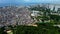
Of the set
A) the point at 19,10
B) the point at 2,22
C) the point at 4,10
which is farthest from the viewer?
the point at 19,10

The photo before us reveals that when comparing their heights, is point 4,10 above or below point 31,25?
above

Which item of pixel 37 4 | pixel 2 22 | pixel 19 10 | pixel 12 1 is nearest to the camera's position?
pixel 2 22

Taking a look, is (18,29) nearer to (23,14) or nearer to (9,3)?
(23,14)

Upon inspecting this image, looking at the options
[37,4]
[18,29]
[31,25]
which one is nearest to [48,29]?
[31,25]

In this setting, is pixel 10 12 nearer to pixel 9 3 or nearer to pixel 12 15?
pixel 12 15

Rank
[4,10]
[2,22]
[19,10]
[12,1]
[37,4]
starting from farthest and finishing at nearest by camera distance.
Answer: [37,4] < [12,1] < [19,10] < [4,10] < [2,22]

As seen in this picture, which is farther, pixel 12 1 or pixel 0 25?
pixel 12 1

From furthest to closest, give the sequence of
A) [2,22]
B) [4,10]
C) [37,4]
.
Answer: [37,4] < [4,10] < [2,22]

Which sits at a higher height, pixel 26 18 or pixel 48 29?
pixel 26 18

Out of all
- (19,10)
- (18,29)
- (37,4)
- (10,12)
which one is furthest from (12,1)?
(37,4)
